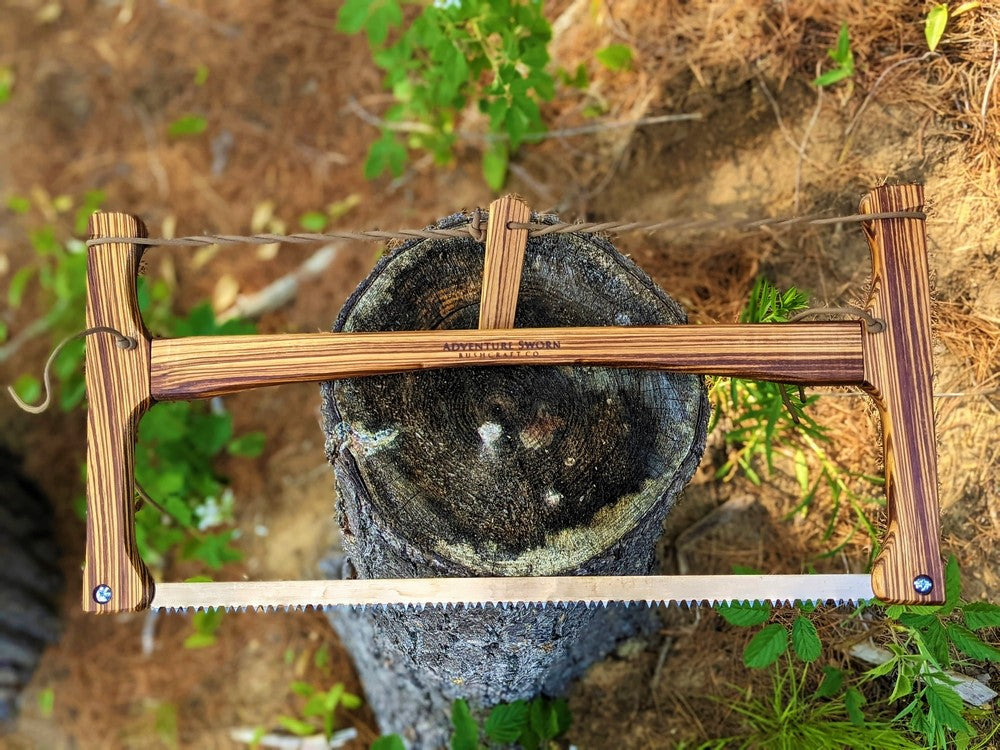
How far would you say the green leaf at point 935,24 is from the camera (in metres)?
2.36

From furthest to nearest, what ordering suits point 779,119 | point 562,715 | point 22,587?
point 22,587 < point 779,119 < point 562,715

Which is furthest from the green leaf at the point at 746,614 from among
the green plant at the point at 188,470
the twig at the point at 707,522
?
the green plant at the point at 188,470

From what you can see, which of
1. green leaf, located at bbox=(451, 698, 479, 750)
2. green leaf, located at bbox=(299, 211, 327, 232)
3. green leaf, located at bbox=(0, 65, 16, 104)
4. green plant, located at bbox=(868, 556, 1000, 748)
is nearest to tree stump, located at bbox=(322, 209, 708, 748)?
green leaf, located at bbox=(451, 698, 479, 750)

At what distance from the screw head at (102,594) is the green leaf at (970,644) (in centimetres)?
205

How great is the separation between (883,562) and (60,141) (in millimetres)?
4097

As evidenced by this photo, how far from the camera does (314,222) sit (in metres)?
3.44

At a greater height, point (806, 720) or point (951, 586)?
point (951, 586)

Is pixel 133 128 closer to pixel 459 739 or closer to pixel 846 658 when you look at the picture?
pixel 459 739

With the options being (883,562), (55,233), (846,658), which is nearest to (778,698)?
(846,658)

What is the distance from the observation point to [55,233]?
3.75m

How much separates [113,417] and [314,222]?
5.84ft

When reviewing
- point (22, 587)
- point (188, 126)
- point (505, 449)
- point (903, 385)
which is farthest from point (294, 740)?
point (188, 126)

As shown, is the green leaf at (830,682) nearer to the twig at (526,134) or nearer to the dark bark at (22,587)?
the twig at (526,134)

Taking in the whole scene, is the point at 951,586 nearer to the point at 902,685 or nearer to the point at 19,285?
the point at 902,685
